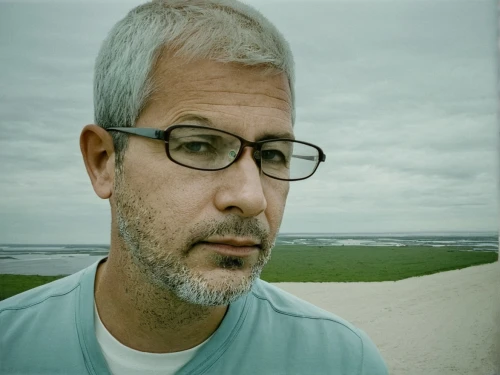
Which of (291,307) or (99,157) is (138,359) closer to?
(291,307)

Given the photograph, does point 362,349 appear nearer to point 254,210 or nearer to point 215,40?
point 254,210

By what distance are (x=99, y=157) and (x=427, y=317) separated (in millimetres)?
16378

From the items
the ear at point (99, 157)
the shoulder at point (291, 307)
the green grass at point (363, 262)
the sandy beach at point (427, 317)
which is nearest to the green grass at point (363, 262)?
the green grass at point (363, 262)

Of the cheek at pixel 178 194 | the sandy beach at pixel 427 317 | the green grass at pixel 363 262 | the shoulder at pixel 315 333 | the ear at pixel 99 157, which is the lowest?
the sandy beach at pixel 427 317

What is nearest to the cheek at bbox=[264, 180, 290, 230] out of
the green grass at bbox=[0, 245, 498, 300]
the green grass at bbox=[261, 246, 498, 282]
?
the green grass at bbox=[261, 246, 498, 282]

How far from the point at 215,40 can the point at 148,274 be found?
0.82 metres

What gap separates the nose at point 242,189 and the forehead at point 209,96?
12 centimetres

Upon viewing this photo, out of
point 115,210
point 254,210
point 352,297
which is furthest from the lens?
point 352,297

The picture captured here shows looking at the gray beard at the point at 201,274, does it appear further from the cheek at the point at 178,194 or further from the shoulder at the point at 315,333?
the shoulder at the point at 315,333

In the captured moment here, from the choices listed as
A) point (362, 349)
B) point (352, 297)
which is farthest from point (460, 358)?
point (362, 349)

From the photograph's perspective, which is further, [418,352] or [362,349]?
[418,352]

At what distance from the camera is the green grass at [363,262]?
24547mm

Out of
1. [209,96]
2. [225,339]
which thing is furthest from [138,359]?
[209,96]

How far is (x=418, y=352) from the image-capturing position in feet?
36.4
